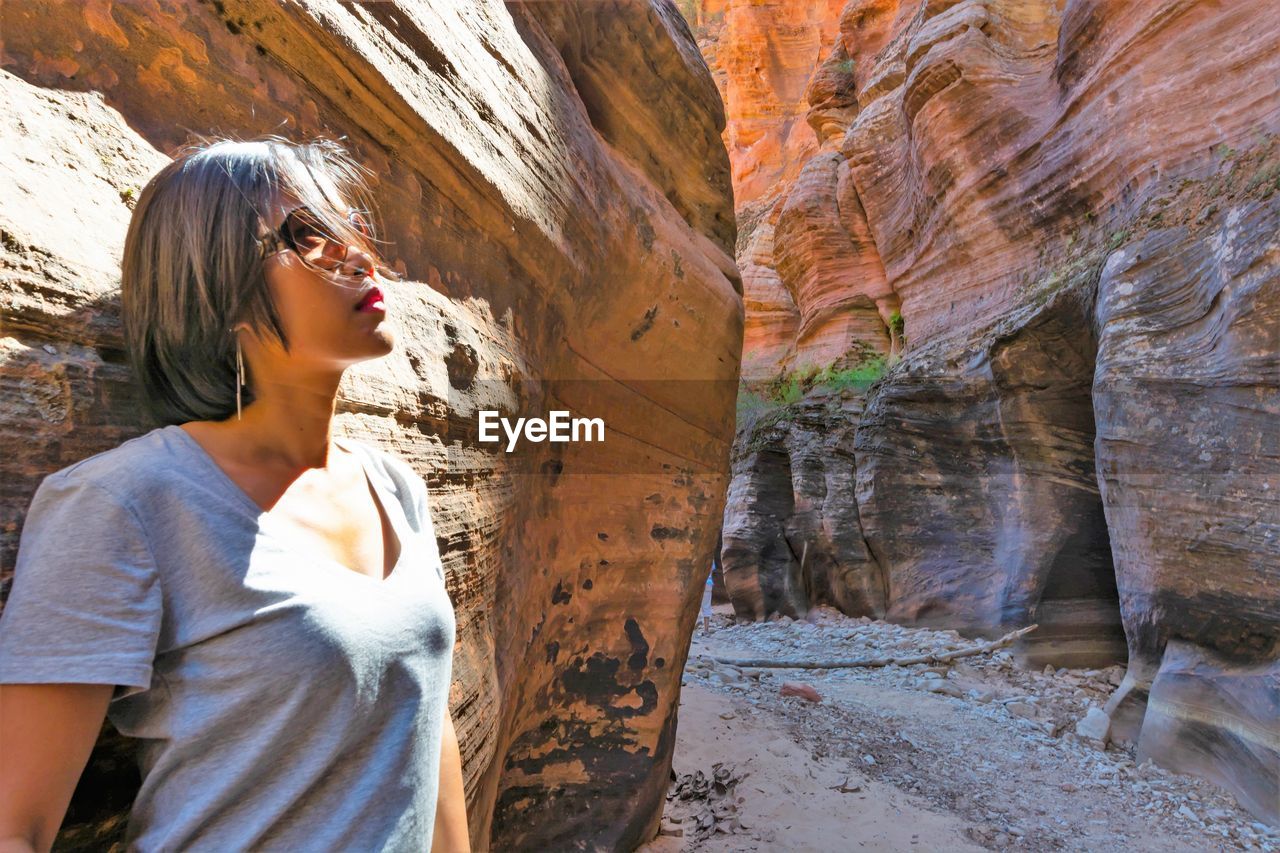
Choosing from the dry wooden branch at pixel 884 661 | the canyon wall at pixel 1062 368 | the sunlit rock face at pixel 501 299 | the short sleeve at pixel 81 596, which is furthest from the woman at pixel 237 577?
the dry wooden branch at pixel 884 661

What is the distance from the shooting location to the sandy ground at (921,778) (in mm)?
4090

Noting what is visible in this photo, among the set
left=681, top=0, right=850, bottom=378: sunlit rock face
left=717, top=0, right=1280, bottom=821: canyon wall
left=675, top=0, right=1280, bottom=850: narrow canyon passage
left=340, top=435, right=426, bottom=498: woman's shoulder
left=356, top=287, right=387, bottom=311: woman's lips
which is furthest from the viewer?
left=681, top=0, right=850, bottom=378: sunlit rock face

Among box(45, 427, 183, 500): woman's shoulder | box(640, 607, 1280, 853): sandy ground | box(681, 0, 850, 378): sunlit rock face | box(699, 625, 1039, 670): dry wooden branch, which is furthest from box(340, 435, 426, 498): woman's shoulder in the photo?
box(681, 0, 850, 378): sunlit rock face

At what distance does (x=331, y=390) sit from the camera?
1134 mm

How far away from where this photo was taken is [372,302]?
43.9 inches

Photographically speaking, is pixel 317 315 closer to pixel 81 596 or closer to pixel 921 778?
pixel 81 596

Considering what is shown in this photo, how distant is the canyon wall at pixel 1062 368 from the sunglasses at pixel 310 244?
19.4ft

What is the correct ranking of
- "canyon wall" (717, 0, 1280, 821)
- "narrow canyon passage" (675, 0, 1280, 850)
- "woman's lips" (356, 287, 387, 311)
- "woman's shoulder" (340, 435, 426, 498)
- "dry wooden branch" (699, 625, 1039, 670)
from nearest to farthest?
"woman's lips" (356, 287, 387, 311) → "woman's shoulder" (340, 435, 426, 498) → "narrow canyon passage" (675, 0, 1280, 850) → "canyon wall" (717, 0, 1280, 821) → "dry wooden branch" (699, 625, 1039, 670)

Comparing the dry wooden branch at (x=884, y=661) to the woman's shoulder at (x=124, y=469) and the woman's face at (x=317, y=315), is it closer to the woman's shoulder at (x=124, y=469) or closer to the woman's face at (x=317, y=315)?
the woman's face at (x=317, y=315)

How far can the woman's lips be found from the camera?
1.10 meters

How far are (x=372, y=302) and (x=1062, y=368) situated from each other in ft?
27.5

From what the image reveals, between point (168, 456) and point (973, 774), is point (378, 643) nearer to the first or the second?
point (168, 456)

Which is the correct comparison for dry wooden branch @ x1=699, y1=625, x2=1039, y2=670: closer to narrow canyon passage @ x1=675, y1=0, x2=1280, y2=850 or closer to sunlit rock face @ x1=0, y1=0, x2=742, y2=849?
narrow canyon passage @ x1=675, y1=0, x2=1280, y2=850

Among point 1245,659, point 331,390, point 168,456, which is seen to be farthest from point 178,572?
point 1245,659
